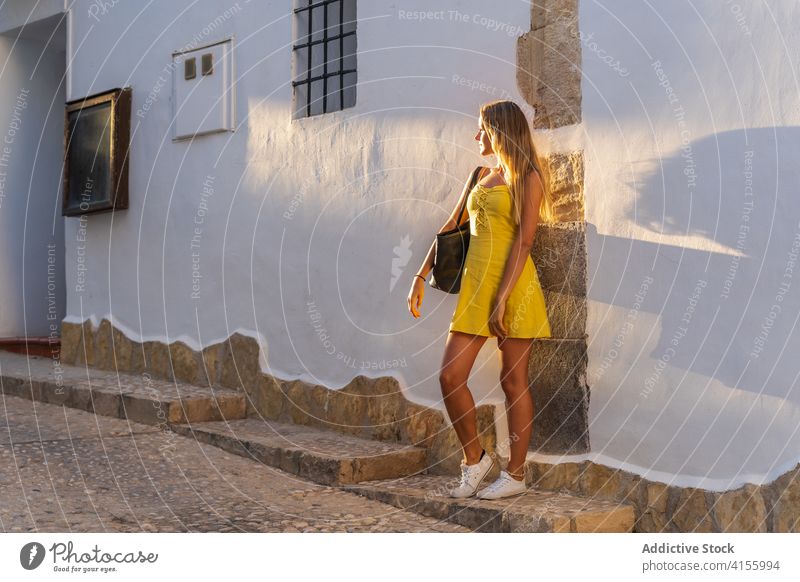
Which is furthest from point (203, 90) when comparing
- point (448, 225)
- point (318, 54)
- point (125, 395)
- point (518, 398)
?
point (518, 398)

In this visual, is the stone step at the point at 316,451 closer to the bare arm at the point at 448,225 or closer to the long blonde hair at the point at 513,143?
the bare arm at the point at 448,225

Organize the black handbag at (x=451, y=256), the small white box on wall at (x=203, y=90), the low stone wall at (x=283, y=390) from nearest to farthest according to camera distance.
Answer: the black handbag at (x=451, y=256) < the low stone wall at (x=283, y=390) < the small white box on wall at (x=203, y=90)

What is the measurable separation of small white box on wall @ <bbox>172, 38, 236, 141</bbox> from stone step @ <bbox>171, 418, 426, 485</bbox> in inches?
76.2

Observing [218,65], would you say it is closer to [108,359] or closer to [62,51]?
[108,359]

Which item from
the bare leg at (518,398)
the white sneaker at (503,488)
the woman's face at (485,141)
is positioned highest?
the woman's face at (485,141)

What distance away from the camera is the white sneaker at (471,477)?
4250 mm

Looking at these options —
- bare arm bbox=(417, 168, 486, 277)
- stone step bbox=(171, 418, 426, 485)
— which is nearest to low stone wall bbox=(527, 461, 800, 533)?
stone step bbox=(171, 418, 426, 485)

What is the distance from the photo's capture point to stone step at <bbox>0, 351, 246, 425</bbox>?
18.5 feet

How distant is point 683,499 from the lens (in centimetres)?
386

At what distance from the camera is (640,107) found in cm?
404

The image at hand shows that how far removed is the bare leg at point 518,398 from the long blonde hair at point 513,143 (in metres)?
0.53

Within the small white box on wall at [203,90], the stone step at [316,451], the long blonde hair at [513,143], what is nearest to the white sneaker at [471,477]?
the stone step at [316,451]

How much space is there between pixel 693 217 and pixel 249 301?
2986 millimetres

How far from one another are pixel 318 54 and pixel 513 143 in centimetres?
205
